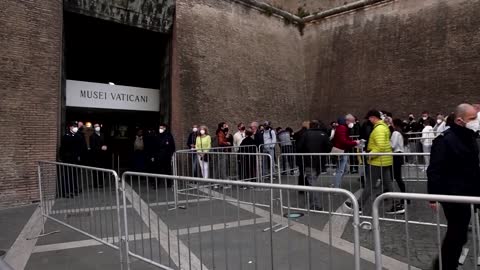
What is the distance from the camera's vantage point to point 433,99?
663 inches

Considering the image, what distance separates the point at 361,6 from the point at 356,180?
1372cm

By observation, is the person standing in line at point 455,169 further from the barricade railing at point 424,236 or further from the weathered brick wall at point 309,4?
the weathered brick wall at point 309,4

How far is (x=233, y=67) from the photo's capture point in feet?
55.2

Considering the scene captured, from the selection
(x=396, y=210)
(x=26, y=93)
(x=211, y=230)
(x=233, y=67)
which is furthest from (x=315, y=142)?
(x=233, y=67)

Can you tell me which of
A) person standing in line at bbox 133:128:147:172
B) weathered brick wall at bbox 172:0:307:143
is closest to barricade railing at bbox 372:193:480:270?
person standing in line at bbox 133:128:147:172

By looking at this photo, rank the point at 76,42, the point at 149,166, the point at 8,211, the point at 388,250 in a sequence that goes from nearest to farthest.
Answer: the point at 388,250
the point at 8,211
the point at 149,166
the point at 76,42

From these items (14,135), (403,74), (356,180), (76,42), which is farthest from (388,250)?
(403,74)

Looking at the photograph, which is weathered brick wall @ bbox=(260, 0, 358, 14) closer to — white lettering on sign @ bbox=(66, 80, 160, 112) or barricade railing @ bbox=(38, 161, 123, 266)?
white lettering on sign @ bbox=(66, 80, 160, 112)

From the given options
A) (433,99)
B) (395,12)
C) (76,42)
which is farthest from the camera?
(395,12)

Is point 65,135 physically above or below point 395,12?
below

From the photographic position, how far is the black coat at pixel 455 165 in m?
4.04

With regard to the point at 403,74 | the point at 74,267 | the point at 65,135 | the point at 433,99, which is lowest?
the point at 74,267

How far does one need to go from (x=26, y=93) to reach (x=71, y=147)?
1571 millimetres

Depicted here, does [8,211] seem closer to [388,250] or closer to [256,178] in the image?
[256,178]
